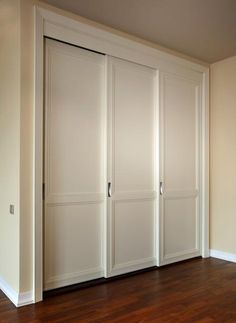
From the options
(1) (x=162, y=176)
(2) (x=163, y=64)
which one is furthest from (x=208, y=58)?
(1) (x=162, y=176)

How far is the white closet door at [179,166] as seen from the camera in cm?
391

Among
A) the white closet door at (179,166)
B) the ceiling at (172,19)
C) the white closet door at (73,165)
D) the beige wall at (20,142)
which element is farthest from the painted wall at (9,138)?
the white closet door at (179,166)

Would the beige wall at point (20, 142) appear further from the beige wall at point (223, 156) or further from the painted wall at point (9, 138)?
the beige wall at point (223, 156)

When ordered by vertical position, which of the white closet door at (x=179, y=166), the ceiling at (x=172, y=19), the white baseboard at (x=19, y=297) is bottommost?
the white baseboard at (x=19, y=297)

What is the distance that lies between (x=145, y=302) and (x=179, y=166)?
5.96ft

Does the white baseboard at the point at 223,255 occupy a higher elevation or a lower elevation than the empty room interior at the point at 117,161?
lower

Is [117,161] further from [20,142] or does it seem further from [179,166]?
[20,142]

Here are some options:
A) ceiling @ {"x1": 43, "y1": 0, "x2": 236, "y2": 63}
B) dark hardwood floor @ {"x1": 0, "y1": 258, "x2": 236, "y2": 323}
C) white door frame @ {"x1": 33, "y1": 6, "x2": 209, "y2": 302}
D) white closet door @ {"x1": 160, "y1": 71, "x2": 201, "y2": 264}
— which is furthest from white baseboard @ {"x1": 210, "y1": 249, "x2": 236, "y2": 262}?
ceiling @ {"x1": 43, "y1": 0, "x2": 236, "y2": 63}

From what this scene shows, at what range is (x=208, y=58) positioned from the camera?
166 inches

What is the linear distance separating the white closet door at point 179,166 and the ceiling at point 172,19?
1.61 ft

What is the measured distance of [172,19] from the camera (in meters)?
3.18

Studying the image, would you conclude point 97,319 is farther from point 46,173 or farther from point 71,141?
point 71,141

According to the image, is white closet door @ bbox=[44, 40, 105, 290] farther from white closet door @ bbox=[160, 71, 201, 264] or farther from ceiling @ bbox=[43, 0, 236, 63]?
white closet door @ bbox=[160, 71, 201, 264]

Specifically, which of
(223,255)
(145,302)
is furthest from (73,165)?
(223,255)
